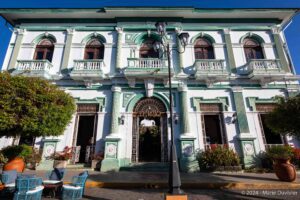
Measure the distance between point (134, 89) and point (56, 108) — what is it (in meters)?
4.77

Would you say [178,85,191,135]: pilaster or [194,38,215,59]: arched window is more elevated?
[194,38,215,59]: arched window

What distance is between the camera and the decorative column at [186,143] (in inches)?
353

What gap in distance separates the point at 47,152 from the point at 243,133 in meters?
11.1

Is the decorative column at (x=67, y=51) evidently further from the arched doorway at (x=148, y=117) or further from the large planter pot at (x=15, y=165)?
the large planter pot at (x=15, y=165)

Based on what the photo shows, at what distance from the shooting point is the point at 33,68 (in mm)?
10484

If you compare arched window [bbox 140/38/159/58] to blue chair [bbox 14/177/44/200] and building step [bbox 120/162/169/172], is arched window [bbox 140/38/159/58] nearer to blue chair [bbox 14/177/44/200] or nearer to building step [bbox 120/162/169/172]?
building step [bbox 120/162/169/172]

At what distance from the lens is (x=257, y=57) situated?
38.4ft

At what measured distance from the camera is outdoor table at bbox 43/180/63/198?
5098 millimetres

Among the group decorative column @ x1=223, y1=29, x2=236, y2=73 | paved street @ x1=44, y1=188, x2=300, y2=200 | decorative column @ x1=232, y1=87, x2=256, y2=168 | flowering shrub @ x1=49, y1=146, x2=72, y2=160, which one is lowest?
paved street @ x1=44, y1=188, x2=300, y2=200

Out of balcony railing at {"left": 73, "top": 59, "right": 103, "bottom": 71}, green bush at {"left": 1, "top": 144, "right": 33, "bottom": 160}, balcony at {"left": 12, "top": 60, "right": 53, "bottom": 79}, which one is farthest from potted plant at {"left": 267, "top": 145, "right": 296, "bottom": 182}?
balcony at {"left": 12, "top": 60, "right": 53, "bottom": 79}

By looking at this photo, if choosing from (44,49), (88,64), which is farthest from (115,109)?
(44,49)

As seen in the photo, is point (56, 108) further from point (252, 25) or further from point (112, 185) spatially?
point (252, 25)

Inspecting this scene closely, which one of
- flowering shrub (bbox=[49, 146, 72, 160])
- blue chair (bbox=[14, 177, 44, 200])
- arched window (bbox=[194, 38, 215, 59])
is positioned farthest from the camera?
arched window (bbox=[194, 38, 215, 59])

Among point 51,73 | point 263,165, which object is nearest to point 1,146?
point 51,73
